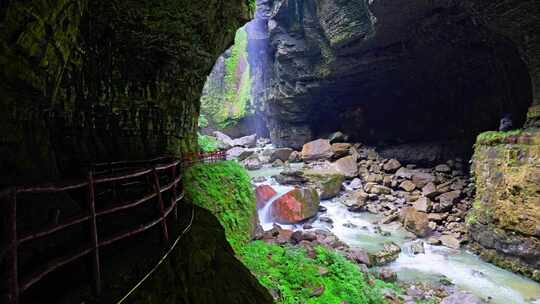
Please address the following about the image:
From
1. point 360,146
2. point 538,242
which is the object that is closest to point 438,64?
point 360,146

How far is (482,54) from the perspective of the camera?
16578mm

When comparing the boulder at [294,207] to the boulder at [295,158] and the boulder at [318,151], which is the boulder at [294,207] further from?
the boulder at [295,158]

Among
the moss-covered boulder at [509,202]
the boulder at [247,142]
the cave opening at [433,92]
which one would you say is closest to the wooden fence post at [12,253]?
the moss-covered boulder at [509,202]

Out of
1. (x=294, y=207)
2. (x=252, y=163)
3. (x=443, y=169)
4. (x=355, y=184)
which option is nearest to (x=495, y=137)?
(x=443, y=169)

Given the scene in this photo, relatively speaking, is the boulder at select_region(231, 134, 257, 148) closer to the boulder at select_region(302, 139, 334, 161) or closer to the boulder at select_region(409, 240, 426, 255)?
the boulder at select_region(302, 139, 334, 161)

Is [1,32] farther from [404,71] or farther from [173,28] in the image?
[404,71]

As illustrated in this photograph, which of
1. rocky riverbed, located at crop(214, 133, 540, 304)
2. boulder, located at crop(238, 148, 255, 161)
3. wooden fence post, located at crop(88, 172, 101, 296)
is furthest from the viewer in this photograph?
boulder, located at crop(238, 148, 255, 161)

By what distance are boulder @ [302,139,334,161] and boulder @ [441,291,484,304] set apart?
16.6m

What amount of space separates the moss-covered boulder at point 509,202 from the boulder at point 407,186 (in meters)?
6.13

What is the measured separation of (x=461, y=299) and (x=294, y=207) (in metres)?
7.91

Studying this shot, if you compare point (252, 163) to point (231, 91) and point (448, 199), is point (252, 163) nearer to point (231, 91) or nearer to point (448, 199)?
point (448, 199)

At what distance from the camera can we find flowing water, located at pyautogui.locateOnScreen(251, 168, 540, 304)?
8562 millimetres

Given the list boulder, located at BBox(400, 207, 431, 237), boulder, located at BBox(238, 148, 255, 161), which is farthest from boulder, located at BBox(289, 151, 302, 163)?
boulder, located at BBox(400, 207, 431, 237)

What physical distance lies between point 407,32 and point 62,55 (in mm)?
17849
